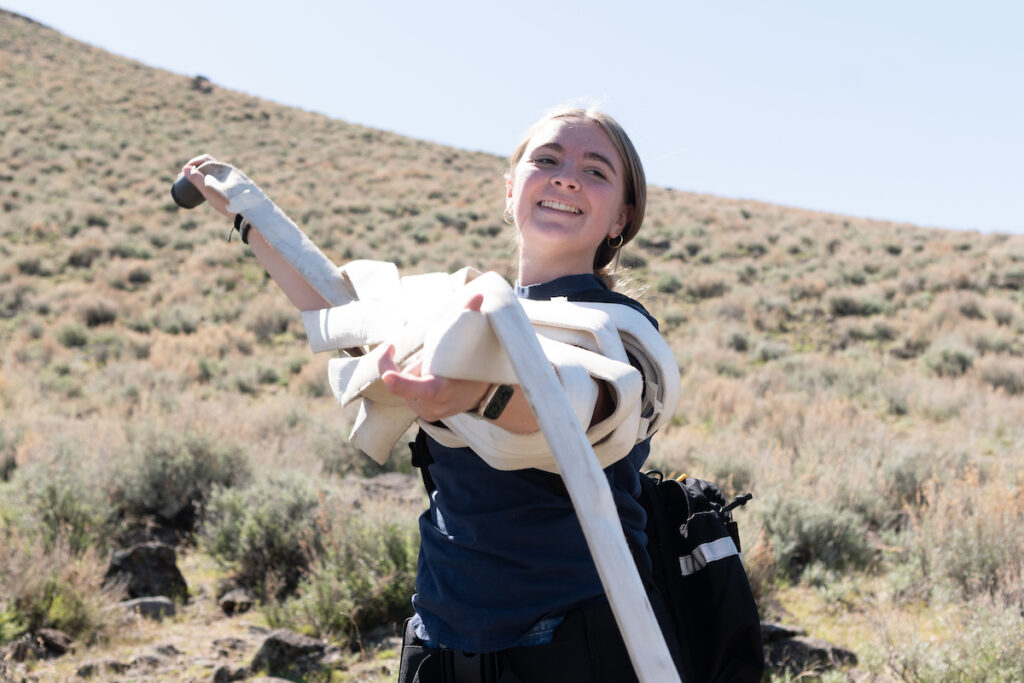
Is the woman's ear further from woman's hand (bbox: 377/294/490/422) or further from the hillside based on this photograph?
woman's hand (bbox: 377/294/490/422)

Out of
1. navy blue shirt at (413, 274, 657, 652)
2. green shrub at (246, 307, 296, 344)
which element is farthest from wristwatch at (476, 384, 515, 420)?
green shrub at (246, 307, 296, 344)

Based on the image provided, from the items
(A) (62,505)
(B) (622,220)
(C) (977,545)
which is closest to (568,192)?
(B) (622,220)

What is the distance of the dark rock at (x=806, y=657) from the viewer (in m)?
3.64

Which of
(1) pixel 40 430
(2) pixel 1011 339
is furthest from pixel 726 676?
(2) pixel 1011 339

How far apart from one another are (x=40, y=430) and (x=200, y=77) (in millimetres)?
45991

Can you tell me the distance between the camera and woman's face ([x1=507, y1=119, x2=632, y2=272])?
162 centimetres

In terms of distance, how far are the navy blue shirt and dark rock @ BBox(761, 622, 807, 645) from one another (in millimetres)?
2725

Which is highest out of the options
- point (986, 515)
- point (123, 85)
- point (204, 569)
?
point (123, 85)

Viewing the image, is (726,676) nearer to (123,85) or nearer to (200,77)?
(123,85)

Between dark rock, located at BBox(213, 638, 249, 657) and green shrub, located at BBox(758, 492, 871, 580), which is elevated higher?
green shrub, located at BBox(758, 492, 871, 580)

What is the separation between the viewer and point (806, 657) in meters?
3.70

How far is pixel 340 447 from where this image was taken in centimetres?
711

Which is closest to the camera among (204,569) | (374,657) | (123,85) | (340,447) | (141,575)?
(374,657)

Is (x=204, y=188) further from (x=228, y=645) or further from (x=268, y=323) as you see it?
(x=268, y=323)
